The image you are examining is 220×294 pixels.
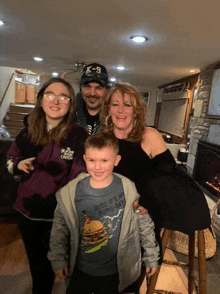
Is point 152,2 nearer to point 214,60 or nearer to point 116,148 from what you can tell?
point 116,148

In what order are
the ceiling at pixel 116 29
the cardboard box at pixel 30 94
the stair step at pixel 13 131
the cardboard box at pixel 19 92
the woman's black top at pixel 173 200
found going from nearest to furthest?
the woman's black top at pixel 173 200 → the ceiling at pixel 116 29 → the stair step at pixel 13 131 → the cardboard box at pixel 19 92 → the cardboard box at pixel 30 94

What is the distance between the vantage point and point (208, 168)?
389cm

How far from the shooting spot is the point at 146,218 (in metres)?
1.01

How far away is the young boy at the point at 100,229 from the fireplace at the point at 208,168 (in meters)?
2.78

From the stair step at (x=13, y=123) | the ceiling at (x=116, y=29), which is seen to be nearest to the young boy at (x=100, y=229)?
the ceiling at (x=116, y=29)

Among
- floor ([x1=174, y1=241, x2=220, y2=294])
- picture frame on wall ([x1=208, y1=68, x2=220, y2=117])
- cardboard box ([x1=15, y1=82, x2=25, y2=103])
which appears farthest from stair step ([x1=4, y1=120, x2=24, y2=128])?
floor ([x1=174, y1=241, x2=220, y2=294])

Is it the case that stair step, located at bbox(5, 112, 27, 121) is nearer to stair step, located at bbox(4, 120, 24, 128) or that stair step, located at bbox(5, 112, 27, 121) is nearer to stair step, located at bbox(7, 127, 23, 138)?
stair step, located at bbox(4, 120, 24, 128)

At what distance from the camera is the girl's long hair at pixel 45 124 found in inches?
44.5

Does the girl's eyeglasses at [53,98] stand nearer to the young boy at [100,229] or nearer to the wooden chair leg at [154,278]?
the young boy at [100,229]

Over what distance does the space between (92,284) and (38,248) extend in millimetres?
386

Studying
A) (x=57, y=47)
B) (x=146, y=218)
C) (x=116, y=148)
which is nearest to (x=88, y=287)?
(x=146, y=218)

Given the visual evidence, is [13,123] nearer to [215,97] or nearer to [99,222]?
[215,97]

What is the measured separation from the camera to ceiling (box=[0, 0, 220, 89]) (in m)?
2.08

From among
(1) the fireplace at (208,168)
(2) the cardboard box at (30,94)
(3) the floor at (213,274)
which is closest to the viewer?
(3) the floor at (213,274)
